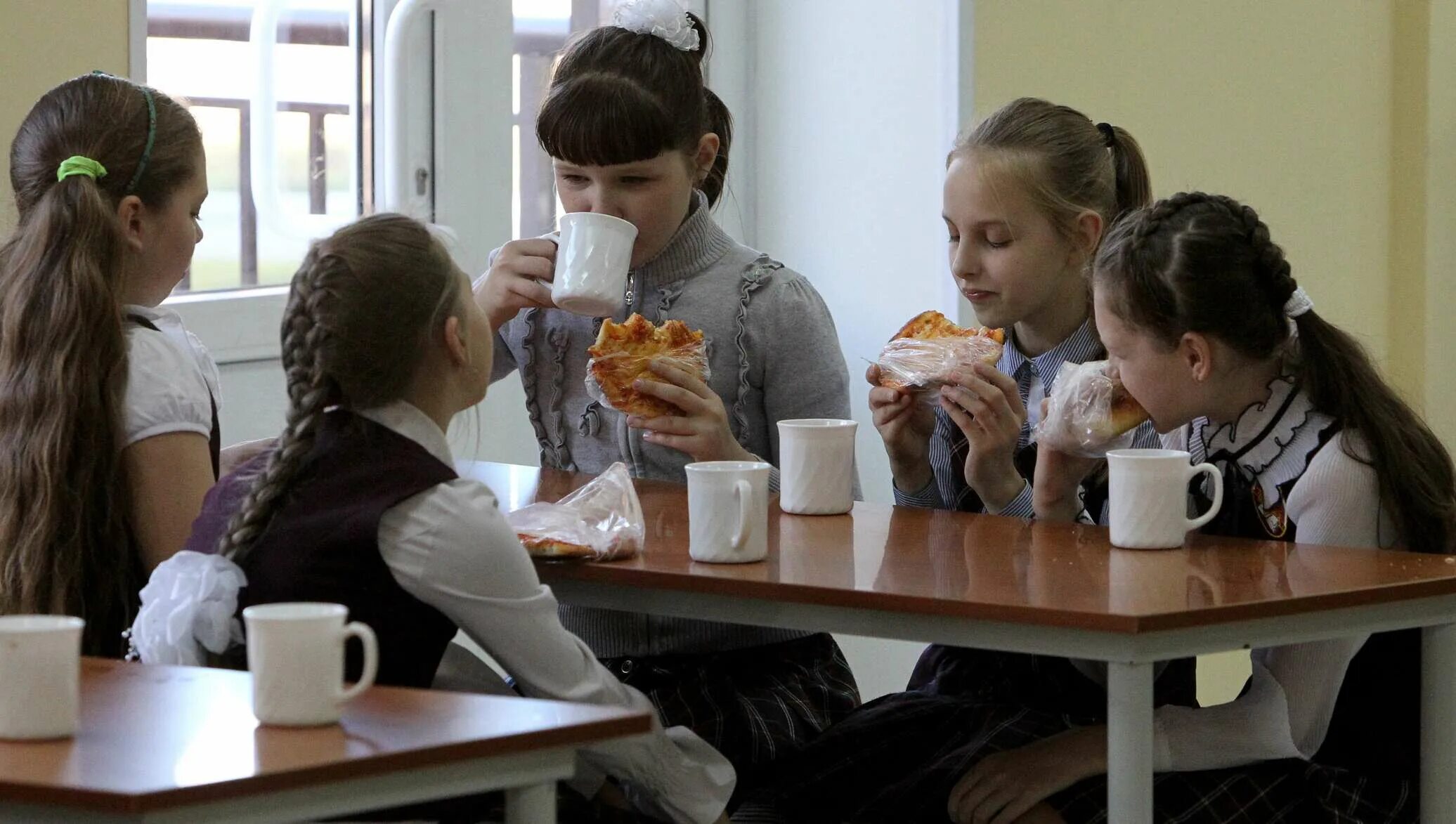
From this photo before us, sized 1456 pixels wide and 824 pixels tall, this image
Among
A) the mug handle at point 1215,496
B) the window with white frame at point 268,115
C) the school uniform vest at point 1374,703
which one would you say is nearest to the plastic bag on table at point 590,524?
the mug handle at point 1215,496

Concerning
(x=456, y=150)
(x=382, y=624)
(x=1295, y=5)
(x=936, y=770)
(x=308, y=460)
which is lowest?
(x=936, y=770)

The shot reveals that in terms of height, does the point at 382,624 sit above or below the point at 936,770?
above

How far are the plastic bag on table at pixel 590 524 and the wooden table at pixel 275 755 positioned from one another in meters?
0.47

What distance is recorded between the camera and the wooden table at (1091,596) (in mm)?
1635

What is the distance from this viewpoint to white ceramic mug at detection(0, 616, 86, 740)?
1.28 m

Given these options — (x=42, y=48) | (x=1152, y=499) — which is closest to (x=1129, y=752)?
(x=1152, y=499)

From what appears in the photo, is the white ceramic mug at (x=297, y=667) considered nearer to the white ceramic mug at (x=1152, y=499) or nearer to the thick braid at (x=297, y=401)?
the thick braid at (x=297, y=401)

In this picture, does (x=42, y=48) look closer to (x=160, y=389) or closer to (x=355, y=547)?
(x=160, y=389)

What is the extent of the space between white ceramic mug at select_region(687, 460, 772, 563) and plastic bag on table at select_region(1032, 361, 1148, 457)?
→ 1.58 ft

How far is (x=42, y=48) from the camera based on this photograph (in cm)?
267

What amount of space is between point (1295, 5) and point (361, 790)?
386cm

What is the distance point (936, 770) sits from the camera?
7.41 feet

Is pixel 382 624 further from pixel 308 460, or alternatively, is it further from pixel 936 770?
pixel 936 770

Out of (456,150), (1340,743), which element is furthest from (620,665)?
(456,150)
